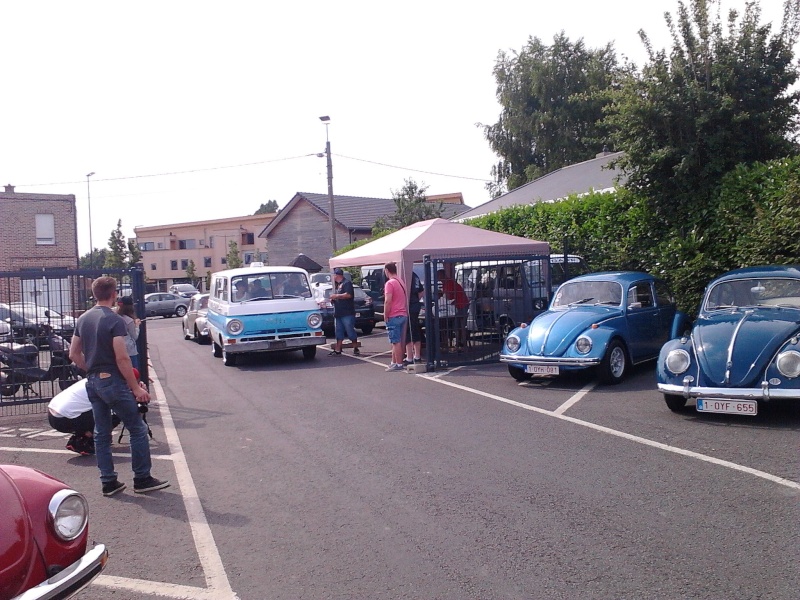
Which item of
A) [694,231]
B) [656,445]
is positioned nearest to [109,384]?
[656,445]

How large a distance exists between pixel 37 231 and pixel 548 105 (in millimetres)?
26932

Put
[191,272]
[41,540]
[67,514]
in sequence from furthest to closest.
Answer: [191,272], [67,514], [41,540]

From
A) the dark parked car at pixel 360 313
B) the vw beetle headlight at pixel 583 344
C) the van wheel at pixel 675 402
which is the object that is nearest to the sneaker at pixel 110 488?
the van wheel at pixel 675 402

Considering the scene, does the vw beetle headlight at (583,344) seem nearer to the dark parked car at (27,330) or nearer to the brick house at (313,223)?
the dark parked car at (27,330)

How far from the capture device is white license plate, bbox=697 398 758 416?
724 centimetres

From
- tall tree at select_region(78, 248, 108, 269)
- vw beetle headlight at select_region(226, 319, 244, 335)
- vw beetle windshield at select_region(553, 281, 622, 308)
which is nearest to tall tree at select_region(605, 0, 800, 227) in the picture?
vw beetle windshield at select_region(553, 281, 622, 308)

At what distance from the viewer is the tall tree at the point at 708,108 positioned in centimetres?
1278

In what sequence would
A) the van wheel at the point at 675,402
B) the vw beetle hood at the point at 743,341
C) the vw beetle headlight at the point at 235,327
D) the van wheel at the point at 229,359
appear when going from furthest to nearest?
the van wheel at the point at 229,359 < the vw beetle headlight at the point at 235,327 < the van wheel at the point at 675,402 < the vw beetle hood at the point at 743,341

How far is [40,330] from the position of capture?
32.6 ft

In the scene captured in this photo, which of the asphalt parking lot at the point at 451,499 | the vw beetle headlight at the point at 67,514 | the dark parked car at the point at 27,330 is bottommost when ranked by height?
the asphalt parking lot at the point at 451,499

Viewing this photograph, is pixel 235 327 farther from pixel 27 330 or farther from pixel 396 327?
pixel 27 330

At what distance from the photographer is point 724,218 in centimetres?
1222

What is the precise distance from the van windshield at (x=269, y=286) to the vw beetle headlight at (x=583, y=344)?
6.78m

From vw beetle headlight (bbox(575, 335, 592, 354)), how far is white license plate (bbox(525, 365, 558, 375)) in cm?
42
